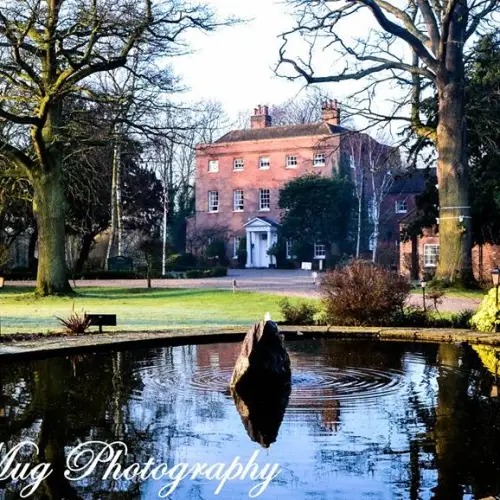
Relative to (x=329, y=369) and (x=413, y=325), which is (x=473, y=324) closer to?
(x=413, y=325)

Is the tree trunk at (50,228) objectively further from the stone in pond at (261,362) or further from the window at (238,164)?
the window at (238,164)

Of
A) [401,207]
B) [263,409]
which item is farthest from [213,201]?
[263,409]

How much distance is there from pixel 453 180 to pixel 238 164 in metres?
32.8

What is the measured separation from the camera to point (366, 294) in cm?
1486

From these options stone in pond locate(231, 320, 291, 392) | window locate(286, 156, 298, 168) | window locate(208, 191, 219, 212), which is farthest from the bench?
window locate(208, 191, 219, 212)

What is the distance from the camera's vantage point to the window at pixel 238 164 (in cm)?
5702

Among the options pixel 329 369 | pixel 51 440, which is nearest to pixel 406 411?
pixel 329 369

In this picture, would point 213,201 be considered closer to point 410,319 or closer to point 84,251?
point 84,251

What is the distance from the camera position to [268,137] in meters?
55.8

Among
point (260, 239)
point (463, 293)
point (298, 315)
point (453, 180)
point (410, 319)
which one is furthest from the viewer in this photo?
point (260, 239)

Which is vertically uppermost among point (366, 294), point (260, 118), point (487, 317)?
point (260, 118)

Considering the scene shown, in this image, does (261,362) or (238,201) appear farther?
(238,201)

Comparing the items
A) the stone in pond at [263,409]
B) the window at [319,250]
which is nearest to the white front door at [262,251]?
the window at [319,250]

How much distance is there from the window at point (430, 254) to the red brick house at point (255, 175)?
11631 millimetres
